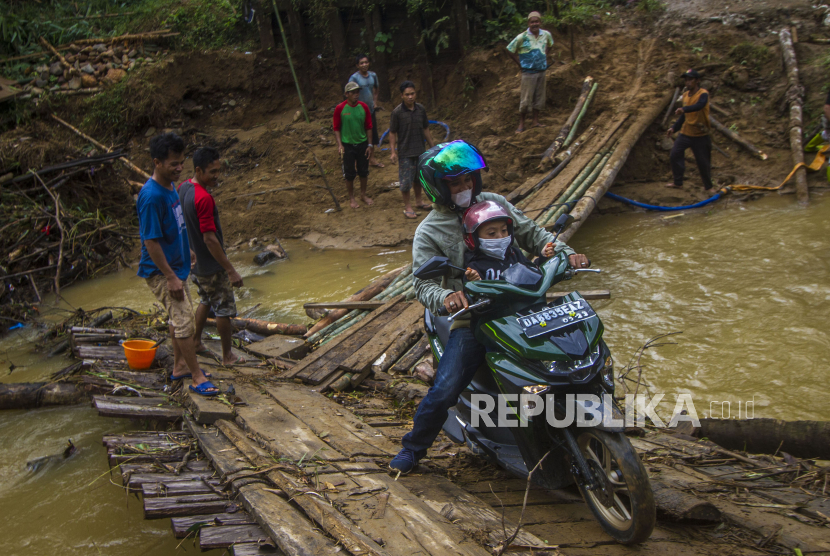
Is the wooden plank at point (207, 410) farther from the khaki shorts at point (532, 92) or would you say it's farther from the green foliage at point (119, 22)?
the green foliage at point (119, 22)

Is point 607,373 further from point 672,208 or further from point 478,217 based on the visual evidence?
point 672,208

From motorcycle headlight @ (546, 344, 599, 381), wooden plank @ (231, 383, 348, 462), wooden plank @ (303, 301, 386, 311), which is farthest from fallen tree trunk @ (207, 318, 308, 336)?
motorcycle headlight @ (546, 344, 599, 381)

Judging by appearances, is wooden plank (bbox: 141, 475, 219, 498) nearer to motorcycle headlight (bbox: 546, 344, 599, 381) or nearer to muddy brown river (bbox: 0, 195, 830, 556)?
muddy brown river (bbox: 0, 195, 830, 556)

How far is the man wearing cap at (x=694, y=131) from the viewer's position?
29.4 ft

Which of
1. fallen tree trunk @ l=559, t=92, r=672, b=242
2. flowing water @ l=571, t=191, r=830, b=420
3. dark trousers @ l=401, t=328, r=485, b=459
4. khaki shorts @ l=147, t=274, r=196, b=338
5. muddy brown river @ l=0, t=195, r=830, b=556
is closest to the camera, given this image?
dark trousers @ l=401, t=328, r=485, b=459

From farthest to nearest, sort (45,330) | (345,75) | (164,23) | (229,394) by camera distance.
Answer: (164,23)
(345,75)
(45,330)
(229,394)

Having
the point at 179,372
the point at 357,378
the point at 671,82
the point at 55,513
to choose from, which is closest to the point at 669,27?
the point at 671,82

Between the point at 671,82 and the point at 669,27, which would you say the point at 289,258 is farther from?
the point at 669,27

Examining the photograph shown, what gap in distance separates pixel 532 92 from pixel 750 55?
Result: 4.11 m

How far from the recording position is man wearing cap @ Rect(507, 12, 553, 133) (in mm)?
10344

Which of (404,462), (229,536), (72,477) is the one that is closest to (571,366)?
(404,462)

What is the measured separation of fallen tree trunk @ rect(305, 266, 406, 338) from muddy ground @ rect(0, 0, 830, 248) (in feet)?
7.65

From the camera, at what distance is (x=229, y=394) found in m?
4.45

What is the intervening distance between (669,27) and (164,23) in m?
12.4
